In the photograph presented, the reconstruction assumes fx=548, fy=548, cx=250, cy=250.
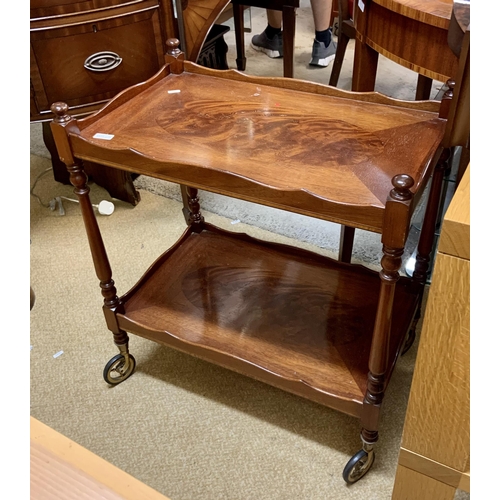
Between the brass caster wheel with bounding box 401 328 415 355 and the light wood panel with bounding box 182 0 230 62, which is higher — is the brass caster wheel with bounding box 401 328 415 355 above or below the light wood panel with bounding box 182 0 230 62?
below

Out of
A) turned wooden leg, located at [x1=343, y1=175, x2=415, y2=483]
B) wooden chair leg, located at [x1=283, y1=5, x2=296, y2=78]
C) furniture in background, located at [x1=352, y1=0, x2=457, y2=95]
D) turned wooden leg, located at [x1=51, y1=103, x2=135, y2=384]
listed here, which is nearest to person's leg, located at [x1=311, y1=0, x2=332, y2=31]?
wooden chair leg, located at [x1=283, y1=5, x2=296, y2=78]

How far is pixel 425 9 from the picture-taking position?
3.08 ft

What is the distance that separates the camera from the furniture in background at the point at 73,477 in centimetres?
47

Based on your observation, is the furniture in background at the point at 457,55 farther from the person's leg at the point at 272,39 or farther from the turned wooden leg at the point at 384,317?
the person's leg at the point at 272,39

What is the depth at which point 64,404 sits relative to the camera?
4.07 ft

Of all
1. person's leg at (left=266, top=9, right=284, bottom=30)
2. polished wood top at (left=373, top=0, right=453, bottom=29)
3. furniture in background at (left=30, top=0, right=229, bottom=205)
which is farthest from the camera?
person's leg at (left=266, top=9, right=284, bottom=30)

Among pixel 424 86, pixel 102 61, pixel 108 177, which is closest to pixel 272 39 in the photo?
pixel 424 86

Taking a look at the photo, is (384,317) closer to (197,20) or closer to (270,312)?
(270,312)

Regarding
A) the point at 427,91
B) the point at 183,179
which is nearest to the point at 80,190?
the point at 183,179

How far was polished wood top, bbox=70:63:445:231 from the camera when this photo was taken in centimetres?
82

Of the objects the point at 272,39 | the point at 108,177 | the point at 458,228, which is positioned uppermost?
the point at 458,228

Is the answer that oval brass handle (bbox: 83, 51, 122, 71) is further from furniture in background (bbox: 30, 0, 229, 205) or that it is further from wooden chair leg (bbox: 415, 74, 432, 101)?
wooden chair leg (bbox: 415, 74, 432, 101)

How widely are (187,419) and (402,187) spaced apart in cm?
74

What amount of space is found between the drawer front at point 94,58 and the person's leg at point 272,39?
57.8 inches
